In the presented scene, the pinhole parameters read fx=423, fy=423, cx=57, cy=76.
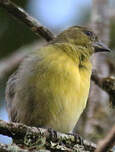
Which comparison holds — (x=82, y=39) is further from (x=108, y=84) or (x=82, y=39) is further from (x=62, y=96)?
(x=62, y=96)

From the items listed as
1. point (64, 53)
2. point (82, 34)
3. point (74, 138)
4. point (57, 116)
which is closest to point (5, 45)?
point (82, 34)

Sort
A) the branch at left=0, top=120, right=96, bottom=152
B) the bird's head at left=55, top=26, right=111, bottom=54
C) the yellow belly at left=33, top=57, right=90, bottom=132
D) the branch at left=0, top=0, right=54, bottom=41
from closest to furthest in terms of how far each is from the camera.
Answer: the branch at left=0, top=120, right=96, bottom=152 < the yellow belly at left=33, top=57, right=90, bottom=132 < the branch at left=0, top=0, right=54, bottom=41 < the bird's head at left=55, top=26, right=111, bottom=54

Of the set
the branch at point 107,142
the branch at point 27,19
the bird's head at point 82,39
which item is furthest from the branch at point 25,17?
the branch at point 107,142

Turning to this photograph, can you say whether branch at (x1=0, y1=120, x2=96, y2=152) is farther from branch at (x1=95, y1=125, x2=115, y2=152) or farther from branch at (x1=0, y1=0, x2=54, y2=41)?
branch at (x1=0, y1=0, x2=54, y2=41)

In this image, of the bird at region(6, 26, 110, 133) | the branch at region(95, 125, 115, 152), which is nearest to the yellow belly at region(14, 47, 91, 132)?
the bird at region(6, 26, 110, 133)

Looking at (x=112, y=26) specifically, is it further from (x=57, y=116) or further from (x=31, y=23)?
(x=57, y=116)

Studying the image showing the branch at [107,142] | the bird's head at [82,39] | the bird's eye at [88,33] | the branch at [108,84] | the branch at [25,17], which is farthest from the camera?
the bird's eye at [88,33]

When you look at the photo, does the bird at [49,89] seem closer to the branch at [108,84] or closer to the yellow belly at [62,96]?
the yellow belly at [62,96]
